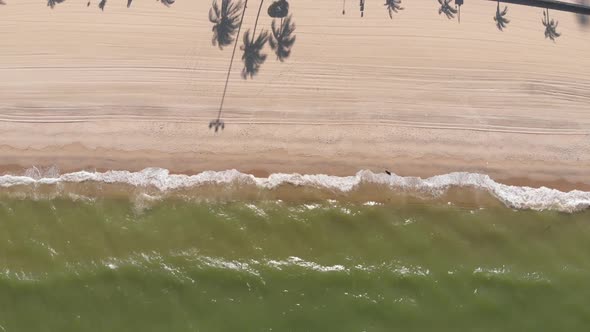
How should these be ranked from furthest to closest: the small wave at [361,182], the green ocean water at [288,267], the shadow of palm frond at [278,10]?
1. the shadow of palm frond at [278,10]
2. the small wave at [361,182]
3. the green ocean water at [288,267]

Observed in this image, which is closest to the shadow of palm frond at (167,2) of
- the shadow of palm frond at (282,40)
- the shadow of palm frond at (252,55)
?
the shadow of palm frond at (252,55)

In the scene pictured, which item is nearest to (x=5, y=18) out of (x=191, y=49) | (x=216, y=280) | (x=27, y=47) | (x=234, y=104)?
(x=27, y=47)

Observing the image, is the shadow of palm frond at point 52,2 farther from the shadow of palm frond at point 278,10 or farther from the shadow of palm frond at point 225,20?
the shadow of palm frond at point 278,10

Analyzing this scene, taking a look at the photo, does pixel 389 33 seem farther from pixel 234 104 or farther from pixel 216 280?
pixel 216 280

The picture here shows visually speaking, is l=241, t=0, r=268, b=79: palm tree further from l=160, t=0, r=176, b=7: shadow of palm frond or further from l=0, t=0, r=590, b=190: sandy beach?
l=160, t=0, r=176, b=7: shadow of palm frond

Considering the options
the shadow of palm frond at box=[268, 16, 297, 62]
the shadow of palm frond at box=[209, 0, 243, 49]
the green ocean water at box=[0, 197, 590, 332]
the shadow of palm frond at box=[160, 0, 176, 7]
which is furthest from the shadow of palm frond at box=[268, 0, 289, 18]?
the green ocean water at box=[0, 197, 590, 332]

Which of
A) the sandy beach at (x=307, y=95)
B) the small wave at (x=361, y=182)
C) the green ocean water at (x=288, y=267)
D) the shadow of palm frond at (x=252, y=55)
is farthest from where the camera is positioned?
the shadow of palm frond at (x=252, y=55)
